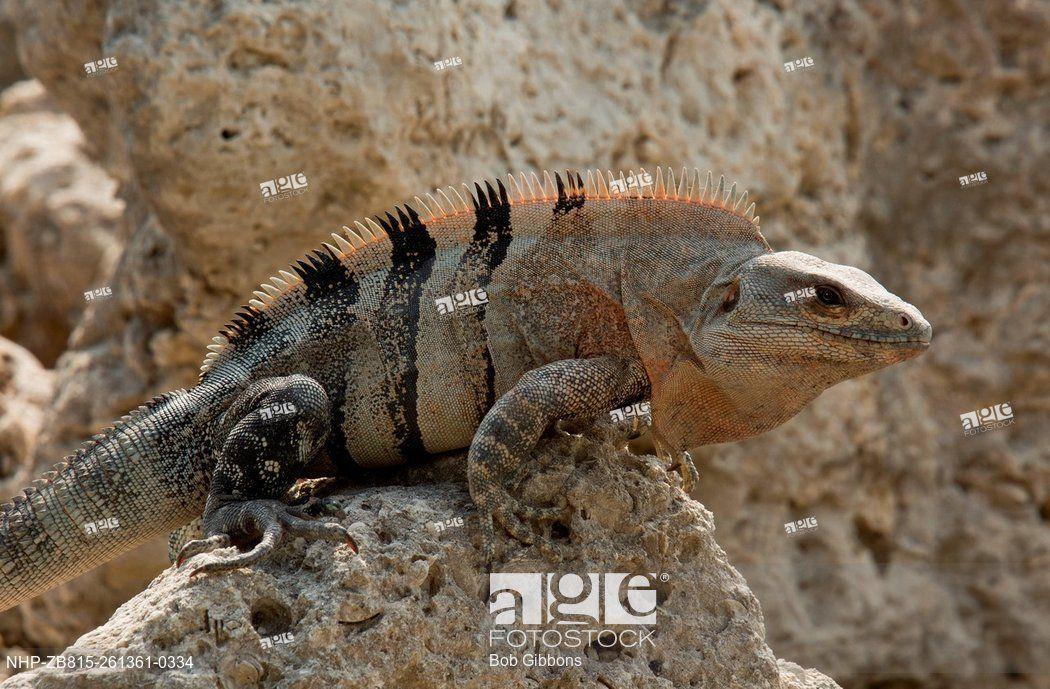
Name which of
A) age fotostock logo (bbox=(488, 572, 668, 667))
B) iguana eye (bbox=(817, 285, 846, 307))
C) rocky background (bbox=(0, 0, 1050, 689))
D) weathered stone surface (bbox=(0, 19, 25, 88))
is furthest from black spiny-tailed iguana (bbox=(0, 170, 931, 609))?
weathered stone surface (bbox=(0, 19, 25, 88))

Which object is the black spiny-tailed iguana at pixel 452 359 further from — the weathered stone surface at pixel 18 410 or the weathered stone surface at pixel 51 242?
the weathered stone surface at pixel 51 242

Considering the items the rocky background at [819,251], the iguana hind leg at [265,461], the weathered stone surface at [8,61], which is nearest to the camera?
the iguana hind leg at [265,461]

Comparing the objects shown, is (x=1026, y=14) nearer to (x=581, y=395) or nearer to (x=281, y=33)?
(x=281, y=33)

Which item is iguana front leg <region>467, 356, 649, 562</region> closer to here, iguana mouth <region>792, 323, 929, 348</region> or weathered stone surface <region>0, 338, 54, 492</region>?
iguana mouth <region>792, 323, 929, 348</region>

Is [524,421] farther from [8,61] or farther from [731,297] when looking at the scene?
[8,61]

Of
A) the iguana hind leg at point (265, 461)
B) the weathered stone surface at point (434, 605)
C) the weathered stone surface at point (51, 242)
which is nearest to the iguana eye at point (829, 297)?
the weathered stone surface at point (434, 605)

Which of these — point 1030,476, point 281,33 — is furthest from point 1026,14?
point 281,33

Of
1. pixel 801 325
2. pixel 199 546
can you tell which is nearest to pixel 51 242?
pixel 199 546

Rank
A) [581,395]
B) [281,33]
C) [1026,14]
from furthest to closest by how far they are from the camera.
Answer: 1. [1026,14]
2. [281,33]
3. [581,395]
